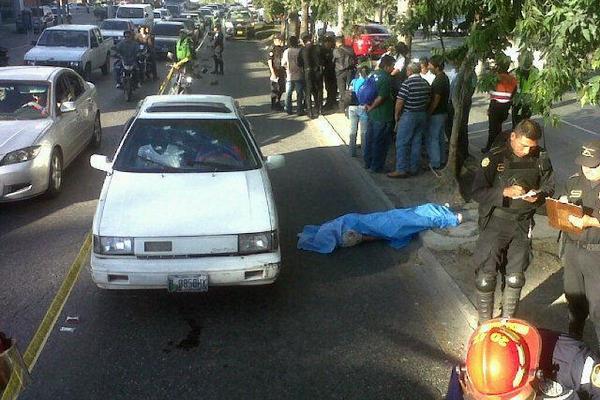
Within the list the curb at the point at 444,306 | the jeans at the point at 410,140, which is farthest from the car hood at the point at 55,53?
the curb at the point at 444,306

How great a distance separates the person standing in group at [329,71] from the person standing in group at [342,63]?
161 millimetres

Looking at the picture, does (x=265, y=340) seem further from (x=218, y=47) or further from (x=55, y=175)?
(x=218, y=47)

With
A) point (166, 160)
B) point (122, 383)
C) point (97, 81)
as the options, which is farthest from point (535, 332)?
point (97, 81)

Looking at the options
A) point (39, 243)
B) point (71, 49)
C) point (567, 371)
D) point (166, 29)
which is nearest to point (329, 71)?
point (71, 49)

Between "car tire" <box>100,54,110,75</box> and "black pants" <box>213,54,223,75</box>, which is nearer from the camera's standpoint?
"car tire" <box>100,54,110,75</box>

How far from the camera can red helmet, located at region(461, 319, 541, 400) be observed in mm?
2186

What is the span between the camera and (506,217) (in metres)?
4.93

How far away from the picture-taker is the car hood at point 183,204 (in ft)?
17.7

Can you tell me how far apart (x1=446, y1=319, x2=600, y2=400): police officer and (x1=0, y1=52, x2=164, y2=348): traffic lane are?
3.99m

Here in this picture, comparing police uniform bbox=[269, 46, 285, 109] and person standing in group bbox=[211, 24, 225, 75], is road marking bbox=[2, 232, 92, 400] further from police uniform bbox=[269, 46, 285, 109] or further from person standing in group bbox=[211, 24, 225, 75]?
person standing in group bbox=[211, 24, 225, 75]

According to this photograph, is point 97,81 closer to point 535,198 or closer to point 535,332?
point 535,198

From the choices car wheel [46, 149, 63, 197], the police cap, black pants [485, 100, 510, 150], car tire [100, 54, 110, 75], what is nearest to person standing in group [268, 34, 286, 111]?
black pants [485, 100, 510, 150]

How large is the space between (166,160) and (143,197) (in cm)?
72

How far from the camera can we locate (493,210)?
4.98 m
